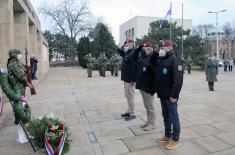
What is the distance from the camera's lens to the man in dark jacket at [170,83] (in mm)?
4488

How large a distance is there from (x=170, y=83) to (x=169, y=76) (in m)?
0.11

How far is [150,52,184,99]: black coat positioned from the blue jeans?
0.48 feet

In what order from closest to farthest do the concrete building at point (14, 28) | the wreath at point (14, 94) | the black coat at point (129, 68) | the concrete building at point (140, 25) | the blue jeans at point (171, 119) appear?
the blue jeans at point (171, 119) < the wreath at point (14, 94) < the black coat at point (129, 68) < the concrete building at point (14, 28) < the concrete building at point (140, 25)

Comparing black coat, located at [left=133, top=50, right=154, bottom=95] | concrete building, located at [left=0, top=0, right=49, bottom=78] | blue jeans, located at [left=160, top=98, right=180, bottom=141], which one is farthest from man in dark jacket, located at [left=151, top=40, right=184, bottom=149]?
concrete building, located at [left=0, top=0, right=49, bottom=78]

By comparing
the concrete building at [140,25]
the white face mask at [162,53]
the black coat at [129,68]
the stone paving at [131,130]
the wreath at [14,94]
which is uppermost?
the concrete building at [140,25]

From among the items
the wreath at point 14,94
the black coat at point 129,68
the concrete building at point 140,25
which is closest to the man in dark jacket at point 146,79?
the black coat at point 129,68

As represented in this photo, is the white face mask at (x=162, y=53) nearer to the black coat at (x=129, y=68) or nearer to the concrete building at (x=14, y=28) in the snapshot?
the black coat at (x=129, y=68)

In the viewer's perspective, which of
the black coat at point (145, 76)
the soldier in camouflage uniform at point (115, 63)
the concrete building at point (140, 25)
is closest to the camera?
the black coat at point (145, 76)

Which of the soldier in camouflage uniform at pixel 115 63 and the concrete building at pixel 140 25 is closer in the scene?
the soldier in camouflage uniform at pixel 115 63

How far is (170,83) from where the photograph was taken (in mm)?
4637

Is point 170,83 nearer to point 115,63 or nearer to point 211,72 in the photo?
point 211,72

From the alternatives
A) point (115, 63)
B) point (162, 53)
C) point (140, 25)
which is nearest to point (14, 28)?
point (115, 63)

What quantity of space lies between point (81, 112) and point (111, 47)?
33233mm

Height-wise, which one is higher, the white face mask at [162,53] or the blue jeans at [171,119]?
the white face mask at [162,53]
